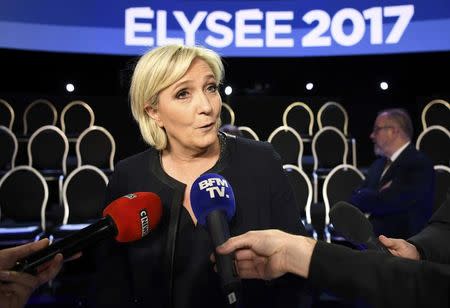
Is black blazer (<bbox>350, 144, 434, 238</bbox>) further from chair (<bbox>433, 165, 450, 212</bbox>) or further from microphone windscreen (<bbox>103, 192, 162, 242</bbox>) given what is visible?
microphone windscreen (<bbox>103, 192, 162, 242</bbox>)

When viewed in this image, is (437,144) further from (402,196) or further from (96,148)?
(96,148)

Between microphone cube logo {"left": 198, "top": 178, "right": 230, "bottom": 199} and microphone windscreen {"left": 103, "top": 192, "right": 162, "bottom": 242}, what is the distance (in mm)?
175

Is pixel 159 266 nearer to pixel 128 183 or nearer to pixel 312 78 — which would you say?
pixel 128 183

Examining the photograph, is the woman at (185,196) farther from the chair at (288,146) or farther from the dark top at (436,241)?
the chair at (288,146)

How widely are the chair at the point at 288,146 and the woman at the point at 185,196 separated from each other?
12.9 ft

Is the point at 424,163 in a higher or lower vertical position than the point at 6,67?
lower

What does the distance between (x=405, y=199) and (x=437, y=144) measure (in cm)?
222

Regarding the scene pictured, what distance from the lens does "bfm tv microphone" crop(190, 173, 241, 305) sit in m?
0.85

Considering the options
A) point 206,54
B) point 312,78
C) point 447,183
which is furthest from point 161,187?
point 312,78

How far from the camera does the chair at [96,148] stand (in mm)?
5273

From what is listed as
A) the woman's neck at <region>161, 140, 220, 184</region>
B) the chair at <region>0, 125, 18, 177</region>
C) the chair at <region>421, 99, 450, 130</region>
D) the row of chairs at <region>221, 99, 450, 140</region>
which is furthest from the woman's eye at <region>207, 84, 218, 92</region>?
the chair at <region>421, 99, 450, 130</region>

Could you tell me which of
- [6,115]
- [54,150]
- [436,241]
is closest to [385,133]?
[436,241]

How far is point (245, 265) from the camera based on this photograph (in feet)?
3.16

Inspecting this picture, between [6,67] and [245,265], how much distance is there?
21.8 feet
